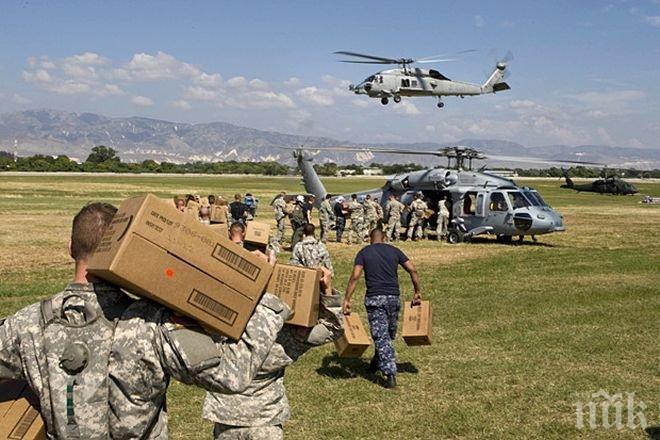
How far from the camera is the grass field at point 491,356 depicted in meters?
6.80

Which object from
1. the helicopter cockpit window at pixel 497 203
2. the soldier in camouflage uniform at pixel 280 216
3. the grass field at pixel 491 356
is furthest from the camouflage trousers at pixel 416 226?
the soldier in camouflage uniform at pixel 280 216

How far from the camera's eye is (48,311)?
9.13 ft

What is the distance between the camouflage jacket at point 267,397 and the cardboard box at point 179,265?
1.21m

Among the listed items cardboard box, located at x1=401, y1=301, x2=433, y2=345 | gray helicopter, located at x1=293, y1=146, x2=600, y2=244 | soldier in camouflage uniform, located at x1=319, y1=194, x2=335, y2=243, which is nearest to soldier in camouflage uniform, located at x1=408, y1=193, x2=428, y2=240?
gray helicopter, located at x1=293, y1=146, x2=600, y2=244

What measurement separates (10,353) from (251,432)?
6.45ft

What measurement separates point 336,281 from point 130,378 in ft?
39.7

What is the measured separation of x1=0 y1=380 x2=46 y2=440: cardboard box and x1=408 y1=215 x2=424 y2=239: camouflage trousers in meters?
20.5

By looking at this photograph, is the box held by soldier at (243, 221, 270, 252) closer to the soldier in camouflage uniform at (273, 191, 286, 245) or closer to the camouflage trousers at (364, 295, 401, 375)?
the camouflage trousers at (364, 295, 401, 375)

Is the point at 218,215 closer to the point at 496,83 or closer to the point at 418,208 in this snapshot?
the point at 418,208

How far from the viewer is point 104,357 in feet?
9.07

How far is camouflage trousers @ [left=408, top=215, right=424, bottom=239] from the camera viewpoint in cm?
2302

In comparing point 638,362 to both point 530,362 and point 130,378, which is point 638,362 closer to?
point 530,362

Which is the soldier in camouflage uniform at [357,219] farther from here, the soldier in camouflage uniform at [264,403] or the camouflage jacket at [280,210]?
the soldier in camouflage uniform at [264,403]

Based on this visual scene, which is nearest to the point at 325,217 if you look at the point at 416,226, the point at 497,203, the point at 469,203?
the point at 416,226
